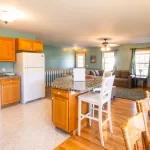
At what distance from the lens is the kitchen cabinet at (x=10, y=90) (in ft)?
12.2

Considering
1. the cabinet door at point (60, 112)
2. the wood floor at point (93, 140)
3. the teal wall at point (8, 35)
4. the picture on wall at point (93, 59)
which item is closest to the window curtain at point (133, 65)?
Answer: the picture on wall at point (93, 59)

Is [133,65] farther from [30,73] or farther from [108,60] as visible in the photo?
[30,73]

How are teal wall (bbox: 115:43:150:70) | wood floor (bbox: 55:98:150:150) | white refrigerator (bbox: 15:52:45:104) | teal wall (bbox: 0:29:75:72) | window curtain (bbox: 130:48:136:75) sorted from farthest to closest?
1. teal wall (bbox: 0:29:75:72)
2. teal wall (bbox: 115:43:150:70)
3. window curtain (bbox: 130:48:136:75)
4. white refrigerator (bbox: 15:52:45:104)
5. wood floor (bbox: 55:98:150:150)

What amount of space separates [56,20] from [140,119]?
298 centimetres

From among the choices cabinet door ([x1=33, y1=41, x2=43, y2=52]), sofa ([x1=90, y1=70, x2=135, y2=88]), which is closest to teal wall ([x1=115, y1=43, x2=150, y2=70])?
sofa ([x1=90, y1=70, x2=135, y2=88])

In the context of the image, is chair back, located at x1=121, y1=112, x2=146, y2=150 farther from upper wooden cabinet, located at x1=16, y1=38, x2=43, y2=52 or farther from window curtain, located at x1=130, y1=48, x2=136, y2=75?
window curtain, located at x1=130, y1=48, x2=136, y2=75

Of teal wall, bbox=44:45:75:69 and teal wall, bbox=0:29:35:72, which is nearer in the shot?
teal wall, bbox=0:29:35:72

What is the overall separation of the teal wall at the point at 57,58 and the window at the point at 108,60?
8.14ft

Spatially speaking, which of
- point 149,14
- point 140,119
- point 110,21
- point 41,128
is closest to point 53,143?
point 41,128

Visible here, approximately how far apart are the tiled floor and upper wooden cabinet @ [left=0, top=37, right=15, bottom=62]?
4.89 feet

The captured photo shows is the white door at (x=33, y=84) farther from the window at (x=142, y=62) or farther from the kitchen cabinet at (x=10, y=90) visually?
the window at (x=142, y=62)

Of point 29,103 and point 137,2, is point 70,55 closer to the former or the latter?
point 29,103

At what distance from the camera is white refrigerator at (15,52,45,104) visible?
13.3ft

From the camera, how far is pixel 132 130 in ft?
2.91
